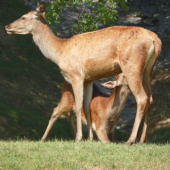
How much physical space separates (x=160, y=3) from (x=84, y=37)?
44.2 feet

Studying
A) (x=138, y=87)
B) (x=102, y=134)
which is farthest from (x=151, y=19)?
(x=138, y=87)

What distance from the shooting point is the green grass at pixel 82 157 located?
6.03m

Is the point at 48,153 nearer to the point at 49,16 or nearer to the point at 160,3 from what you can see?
the point at 49,16

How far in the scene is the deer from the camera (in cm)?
821

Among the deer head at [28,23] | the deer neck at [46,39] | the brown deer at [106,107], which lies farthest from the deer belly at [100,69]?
the deer head at [28,23]

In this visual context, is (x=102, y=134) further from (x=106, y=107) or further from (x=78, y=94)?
(x=78, y=94)

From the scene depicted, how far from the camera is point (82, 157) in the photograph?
633 centimetres

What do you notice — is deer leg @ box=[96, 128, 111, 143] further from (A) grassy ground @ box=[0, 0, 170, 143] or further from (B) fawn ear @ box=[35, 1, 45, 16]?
(B) fawn ear @ box=[35, 1, 45, 16]

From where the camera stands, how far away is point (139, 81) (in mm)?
8203

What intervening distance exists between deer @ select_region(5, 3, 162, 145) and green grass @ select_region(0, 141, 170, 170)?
107cm

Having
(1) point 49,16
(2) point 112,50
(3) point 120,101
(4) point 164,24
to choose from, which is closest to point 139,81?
(2) point 112,50

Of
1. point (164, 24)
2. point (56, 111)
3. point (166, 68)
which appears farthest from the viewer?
point (164, 24)

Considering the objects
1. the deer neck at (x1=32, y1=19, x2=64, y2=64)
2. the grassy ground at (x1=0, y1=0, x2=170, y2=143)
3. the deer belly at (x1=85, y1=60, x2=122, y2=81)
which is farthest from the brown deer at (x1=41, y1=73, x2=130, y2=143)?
the deer neck at (x1=32, y1=19, x2=64, y2=64)

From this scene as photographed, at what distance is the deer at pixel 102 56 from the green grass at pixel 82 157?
3.51ft
